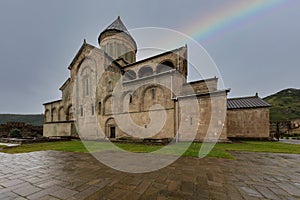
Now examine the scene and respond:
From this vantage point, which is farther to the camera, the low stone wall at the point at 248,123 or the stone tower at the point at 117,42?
the stone tower at the point at 117,42

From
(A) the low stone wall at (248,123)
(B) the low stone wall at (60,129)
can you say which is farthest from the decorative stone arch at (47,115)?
(A) the low stone wall at (248,123)

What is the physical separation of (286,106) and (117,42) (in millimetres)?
68195

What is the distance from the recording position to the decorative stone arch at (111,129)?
18641 mm

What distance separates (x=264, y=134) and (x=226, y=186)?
58.1ft

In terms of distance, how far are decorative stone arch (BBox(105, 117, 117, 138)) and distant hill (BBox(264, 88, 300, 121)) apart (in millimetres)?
50022

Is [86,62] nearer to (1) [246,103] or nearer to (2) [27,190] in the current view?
(2) [27,190]

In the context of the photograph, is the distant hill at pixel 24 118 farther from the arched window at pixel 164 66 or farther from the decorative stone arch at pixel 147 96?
the arched window at pixel 164 66

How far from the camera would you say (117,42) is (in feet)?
82.5

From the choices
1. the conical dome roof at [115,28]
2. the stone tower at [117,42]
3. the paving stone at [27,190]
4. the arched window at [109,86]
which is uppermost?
the conical dome roof at [115,28]

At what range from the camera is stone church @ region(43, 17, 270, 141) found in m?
13.3

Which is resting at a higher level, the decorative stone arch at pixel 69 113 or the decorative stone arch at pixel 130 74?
the decorative stone arch at pixel 130 74

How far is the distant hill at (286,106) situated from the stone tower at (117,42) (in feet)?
159

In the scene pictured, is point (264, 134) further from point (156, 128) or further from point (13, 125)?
point (13, 125)

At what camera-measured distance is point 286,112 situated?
49594 mm
